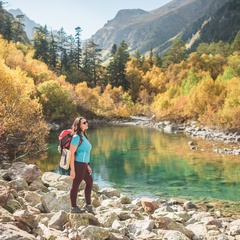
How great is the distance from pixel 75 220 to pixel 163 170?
17755mm

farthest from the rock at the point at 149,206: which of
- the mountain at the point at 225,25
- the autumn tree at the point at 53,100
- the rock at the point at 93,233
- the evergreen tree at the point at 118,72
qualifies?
the mountain at the point at 225,25

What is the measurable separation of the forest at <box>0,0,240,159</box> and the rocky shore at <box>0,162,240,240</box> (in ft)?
22.7

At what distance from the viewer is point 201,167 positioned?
25.8 meters

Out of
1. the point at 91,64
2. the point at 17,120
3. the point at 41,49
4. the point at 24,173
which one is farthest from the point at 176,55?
the point at 24,173

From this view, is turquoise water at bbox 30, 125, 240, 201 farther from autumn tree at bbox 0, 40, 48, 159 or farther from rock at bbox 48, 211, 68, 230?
rock at bbox 48, 211, 68, 230

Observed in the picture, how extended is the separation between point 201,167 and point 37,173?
15.0m

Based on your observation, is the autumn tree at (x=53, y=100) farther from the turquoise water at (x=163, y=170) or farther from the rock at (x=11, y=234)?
the rock at (x=11, y=234)

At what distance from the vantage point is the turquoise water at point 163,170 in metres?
19.7

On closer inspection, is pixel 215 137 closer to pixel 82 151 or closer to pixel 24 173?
pixel 24 173

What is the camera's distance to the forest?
2569cm

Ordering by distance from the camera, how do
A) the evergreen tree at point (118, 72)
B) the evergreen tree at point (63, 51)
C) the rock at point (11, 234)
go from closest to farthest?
1. the rock at point (11, 234)
2. the evergreen tree at point (63, 51)
3. the evergreen tree at point (118, 72)

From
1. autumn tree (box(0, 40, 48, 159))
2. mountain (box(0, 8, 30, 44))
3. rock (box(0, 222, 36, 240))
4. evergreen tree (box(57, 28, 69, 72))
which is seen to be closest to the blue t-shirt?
rock (box(0, 222, 36, 240))

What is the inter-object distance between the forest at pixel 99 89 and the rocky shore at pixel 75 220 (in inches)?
273

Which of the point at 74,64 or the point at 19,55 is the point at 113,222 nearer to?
the point at 19,55
